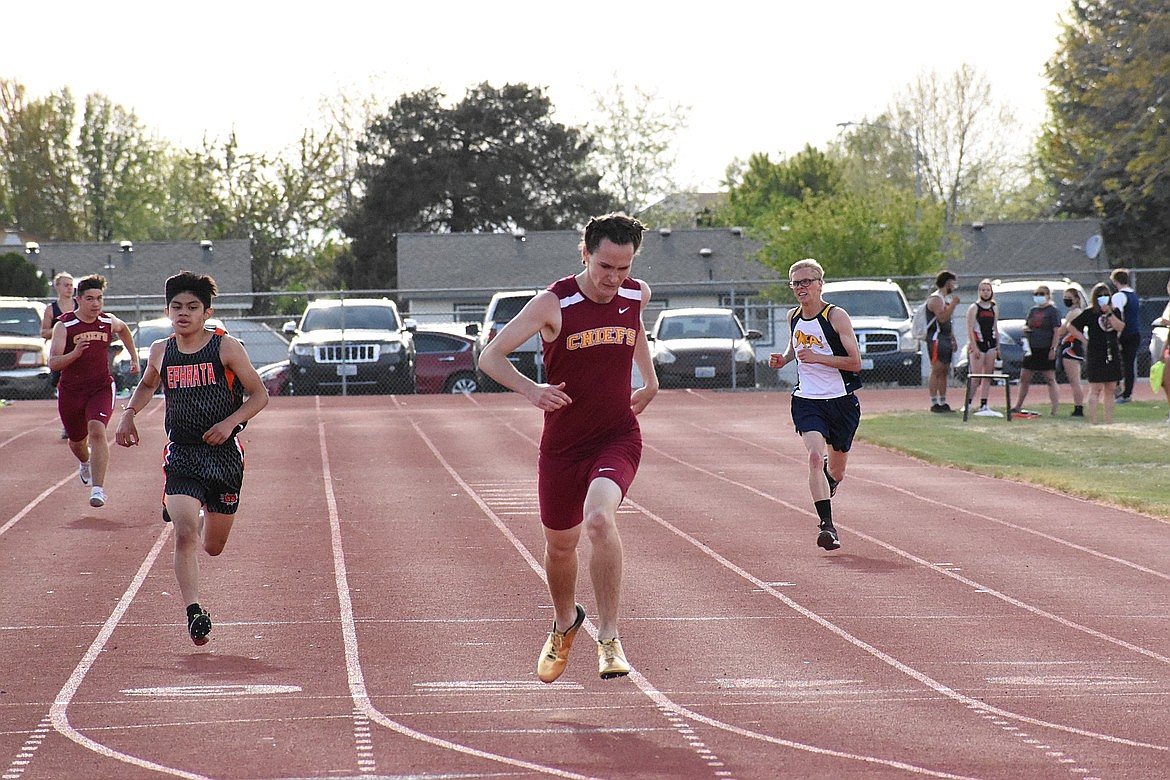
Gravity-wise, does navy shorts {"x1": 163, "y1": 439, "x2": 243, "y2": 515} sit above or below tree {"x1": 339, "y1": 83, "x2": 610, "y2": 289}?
below

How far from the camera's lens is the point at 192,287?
7.80 metres

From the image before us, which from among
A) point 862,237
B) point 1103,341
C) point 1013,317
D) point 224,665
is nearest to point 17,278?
point 862,237

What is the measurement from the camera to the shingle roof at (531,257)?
53.8 meters

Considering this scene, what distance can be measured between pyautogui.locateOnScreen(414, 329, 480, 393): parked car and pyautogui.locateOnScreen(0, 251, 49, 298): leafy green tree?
14.4m

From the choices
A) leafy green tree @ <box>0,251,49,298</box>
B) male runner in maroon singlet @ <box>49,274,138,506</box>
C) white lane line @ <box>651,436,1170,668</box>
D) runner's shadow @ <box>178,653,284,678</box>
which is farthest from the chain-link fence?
runner's shadow @ <box>178,653,284,678</box>

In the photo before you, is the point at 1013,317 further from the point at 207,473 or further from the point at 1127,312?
the point at 207,473

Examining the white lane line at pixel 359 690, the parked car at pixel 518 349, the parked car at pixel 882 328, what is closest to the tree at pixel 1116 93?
the parked car at pixel 882 328

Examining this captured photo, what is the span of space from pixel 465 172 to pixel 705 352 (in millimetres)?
35087

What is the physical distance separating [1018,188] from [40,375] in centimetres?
4537

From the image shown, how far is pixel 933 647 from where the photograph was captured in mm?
7977

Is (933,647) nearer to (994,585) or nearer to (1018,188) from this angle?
(994,585)

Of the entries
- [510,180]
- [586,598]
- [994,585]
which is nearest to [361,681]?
[586,598]

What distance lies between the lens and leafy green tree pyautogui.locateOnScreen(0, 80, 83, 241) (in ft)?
248

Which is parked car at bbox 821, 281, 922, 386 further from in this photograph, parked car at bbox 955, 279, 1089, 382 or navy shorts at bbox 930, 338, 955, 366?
navy shorts at bbox 930, 338, 955, 366
